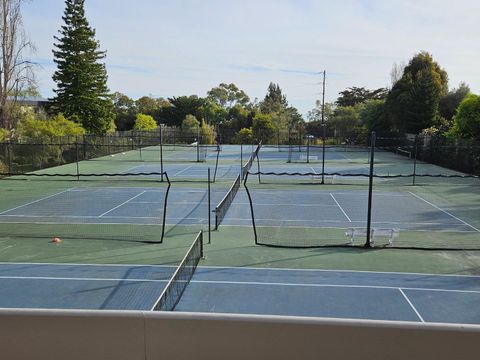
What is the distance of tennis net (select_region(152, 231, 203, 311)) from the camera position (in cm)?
758

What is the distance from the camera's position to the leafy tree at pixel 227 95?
105 metres

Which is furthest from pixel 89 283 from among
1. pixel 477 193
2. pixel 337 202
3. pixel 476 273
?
pixel 477 193

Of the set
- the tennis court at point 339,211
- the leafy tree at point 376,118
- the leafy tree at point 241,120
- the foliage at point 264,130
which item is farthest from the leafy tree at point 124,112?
the tennis court at point 339,211

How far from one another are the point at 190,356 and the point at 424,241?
12.1 meters

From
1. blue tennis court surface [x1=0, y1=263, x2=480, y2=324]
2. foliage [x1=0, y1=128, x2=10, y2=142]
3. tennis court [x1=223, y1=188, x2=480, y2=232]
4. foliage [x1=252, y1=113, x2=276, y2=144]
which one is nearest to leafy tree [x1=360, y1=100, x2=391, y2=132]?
foliage [x1=252, y1=113, x2=276, y2=144]

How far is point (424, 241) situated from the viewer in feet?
43.7

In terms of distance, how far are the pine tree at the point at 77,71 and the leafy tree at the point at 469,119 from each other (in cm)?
3367

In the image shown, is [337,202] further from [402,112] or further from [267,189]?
[402,112]

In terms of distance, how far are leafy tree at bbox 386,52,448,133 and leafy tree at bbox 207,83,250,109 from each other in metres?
60.2

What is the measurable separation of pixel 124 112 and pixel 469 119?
64182 mm

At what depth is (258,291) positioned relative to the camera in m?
9.40

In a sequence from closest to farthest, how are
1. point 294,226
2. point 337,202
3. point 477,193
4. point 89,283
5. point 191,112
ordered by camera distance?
1. point 89,283
2. point 294,226
3. point 337,202
4. point 477,193
5. point 191,112

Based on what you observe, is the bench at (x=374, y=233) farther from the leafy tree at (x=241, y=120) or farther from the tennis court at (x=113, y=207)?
the leafy tree at (x=241, y=120)

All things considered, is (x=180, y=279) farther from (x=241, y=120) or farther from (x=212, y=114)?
(x=212, y=114)
